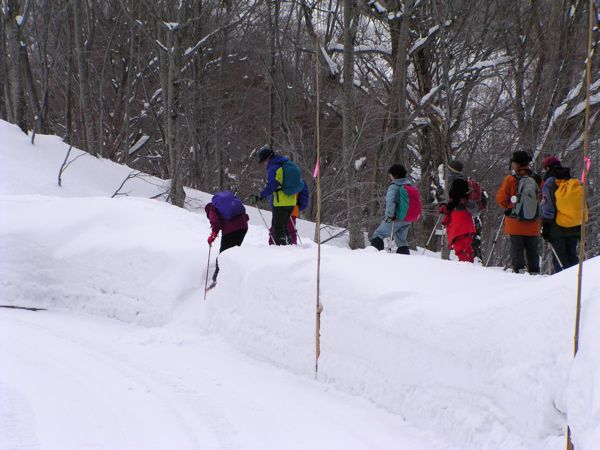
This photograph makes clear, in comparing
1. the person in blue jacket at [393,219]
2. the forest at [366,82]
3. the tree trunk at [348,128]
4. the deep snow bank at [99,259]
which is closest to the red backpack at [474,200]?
the person in blue jacket at [393,219]

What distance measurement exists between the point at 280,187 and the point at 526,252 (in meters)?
3.27

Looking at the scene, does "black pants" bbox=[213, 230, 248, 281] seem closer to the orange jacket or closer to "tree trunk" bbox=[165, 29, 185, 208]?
the orange jacket

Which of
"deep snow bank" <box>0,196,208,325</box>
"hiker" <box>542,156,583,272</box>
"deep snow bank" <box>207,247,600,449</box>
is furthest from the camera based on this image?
"deep snow bank" <box>0,196,208,325</box>

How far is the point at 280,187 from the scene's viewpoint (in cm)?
848

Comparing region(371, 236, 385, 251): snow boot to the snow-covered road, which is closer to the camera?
the snow-covered road

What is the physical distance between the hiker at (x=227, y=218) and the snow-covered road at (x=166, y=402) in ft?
5.71

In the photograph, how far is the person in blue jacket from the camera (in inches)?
324

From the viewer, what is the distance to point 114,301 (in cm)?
811

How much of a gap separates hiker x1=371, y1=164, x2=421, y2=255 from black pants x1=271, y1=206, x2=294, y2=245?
4.07 ft

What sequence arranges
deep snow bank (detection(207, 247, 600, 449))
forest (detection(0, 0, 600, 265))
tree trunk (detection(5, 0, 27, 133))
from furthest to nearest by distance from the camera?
1. tree trunk (detection(5, 0, 27, 133))
2. forest (detection(0, 0, 600, 265))
3. deep snow bank (detection(207, 247, 600, 449))

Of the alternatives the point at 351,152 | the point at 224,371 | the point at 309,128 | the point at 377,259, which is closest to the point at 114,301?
the point at 224,371

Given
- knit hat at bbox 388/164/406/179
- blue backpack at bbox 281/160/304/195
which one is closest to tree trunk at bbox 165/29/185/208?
blue backpack at bbox 281/160/304/195

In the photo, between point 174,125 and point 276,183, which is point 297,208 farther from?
point 174,125

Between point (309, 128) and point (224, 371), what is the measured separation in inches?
847
